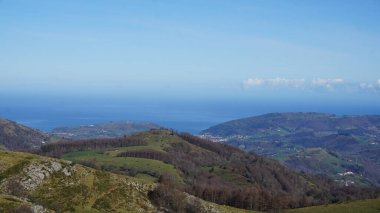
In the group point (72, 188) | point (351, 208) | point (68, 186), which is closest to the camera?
point (72, 188)

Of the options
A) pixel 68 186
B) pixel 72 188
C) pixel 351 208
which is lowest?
pixel 351 208

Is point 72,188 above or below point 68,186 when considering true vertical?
below

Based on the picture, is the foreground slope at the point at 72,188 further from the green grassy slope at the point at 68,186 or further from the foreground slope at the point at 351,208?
the foreground slope at the point at 351,208

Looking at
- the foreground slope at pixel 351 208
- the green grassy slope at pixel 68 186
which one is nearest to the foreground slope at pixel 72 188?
the green grassy slope at pixel 68 186

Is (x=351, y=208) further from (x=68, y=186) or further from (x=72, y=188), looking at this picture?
(x=68, y=186)

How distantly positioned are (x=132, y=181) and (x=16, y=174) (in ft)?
78.0

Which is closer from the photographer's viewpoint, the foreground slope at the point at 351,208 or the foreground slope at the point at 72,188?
the foreground slope at the point at 72,188

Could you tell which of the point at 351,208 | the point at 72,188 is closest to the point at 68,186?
the point at 72,188

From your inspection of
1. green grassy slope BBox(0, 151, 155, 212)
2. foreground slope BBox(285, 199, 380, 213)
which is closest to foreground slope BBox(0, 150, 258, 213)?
green grassy slope BBox(0, 151, 155, 212)

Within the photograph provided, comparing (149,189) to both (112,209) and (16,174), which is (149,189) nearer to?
(112,209)

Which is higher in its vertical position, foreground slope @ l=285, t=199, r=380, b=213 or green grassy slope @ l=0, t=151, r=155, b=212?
green grassy slope @ l=0, t=151, r=155, b=212

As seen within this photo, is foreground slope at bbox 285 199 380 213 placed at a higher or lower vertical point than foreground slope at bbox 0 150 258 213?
lower

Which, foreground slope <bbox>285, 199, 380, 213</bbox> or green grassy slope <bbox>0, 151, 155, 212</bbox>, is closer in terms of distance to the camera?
green grassy slope <bbox>0, 151, 155, 212</bbox>

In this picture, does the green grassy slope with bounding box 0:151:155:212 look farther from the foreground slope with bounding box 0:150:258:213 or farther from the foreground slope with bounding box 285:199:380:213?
the foreground slope with bounding box 285:199:380:213
